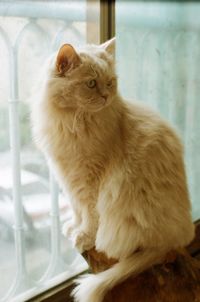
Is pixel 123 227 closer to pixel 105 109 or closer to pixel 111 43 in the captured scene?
A: pixel 105 109

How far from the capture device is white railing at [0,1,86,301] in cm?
131

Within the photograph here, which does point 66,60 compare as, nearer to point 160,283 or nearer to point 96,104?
point 96,104

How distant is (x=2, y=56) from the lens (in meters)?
1.29

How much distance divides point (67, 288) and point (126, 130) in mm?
773

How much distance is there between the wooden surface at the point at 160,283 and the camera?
1158 millimetres

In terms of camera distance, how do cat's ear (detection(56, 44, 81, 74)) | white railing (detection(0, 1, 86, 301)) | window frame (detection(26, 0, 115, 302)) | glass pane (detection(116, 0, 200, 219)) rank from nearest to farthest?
cat's ear (detection(56, 44, 81, 74))
white railing (detection(0, 1, 86, 301))
window frame (detection(26, 0, 115, 302))
glass pane (detection(116, 0, 200, 219))

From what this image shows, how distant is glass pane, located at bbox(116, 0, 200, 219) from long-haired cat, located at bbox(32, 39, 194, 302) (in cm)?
57

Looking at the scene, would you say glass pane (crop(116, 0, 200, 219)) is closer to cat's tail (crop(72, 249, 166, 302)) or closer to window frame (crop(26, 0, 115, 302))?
window frame (crop(26, 0, 115, 302))

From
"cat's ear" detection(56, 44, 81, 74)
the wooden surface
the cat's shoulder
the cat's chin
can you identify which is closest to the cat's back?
the cat's shoulder

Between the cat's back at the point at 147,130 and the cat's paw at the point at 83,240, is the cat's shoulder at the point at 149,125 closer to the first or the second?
the cat's back at the point at 147,130

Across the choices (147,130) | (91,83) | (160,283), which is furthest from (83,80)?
(160,283)

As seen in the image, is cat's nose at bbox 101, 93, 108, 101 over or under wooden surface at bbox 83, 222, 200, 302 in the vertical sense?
over

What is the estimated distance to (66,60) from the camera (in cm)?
101

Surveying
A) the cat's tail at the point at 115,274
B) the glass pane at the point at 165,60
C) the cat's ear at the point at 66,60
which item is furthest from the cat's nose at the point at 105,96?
the glass pane at the point at 165,60
